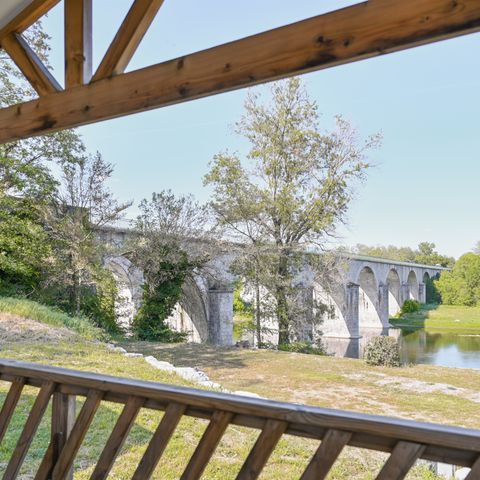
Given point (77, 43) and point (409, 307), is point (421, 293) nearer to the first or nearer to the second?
point (409, 307)

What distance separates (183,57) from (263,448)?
1.36 metres

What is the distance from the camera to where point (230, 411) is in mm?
1002

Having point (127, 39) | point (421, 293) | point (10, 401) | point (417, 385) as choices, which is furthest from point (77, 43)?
point (421, 293)

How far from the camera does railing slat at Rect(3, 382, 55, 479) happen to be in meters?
1.32

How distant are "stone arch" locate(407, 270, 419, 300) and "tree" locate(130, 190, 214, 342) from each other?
2255 cm

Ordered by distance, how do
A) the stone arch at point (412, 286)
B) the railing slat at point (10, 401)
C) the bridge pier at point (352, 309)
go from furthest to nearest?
the stone arch at point (412, 286) < the bridge pier at point (352, 309) < the railing slat at point (10, 401)

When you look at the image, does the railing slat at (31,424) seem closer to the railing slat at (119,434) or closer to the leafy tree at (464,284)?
the railing slat at (119,434)

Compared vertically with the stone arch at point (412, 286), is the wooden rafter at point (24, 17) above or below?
above

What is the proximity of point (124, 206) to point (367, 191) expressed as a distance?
5.43 metres

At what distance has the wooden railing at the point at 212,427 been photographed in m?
0.82

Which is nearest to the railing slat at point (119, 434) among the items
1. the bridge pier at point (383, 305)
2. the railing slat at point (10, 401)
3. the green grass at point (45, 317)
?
the railing slat at point (10, 401)

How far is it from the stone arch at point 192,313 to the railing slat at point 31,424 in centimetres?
981

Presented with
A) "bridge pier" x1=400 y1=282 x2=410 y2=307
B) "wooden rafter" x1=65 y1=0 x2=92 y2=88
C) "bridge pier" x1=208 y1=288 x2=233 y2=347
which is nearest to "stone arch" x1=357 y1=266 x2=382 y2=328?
"bridge pier" x1=400 y1=282 x2=410 y2=307

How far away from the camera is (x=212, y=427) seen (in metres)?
1.01
